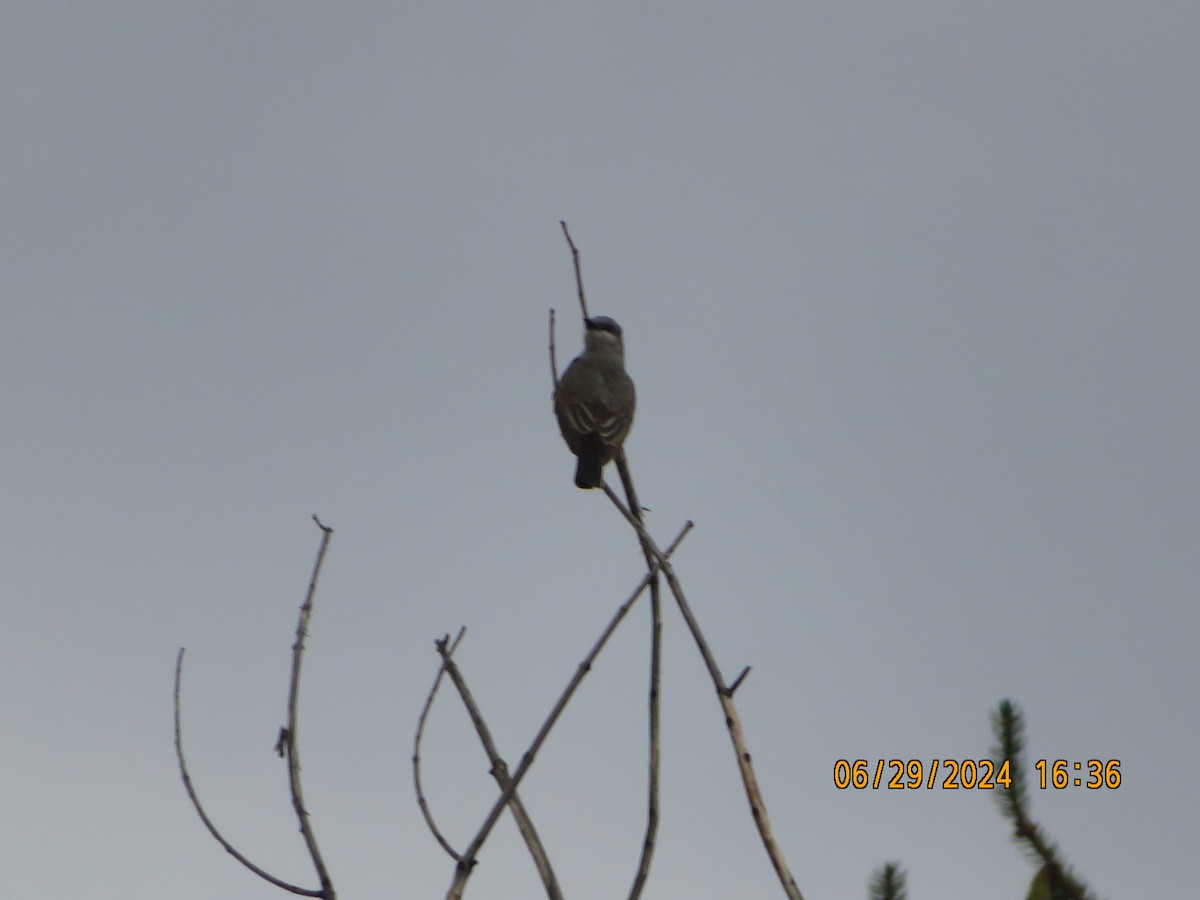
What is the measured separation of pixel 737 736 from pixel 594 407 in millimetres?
6312

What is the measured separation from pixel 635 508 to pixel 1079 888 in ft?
11.7

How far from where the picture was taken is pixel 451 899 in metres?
3.77

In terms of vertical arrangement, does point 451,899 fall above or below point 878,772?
below

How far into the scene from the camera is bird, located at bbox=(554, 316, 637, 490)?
9.94m

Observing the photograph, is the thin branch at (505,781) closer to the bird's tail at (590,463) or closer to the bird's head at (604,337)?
the bird's tail at (590,463)

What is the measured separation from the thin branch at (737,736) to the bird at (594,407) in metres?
4.85

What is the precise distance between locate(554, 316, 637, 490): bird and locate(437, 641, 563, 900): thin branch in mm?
5096

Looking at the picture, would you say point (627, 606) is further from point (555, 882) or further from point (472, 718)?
point (555, 882)

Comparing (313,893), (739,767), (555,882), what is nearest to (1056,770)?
(739,767)

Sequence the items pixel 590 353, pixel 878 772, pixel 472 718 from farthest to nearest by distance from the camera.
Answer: pixel 590 353, pixel 878 772, pixel 472 718

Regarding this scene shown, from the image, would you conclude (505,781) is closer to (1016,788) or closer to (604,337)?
(1016,788)

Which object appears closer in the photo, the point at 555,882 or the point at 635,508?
the point at 555,882

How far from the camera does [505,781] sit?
13.9ft

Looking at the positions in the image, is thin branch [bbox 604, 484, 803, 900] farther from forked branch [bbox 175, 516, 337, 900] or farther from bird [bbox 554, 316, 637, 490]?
bird [bbox 554, 316, 637, 490]
